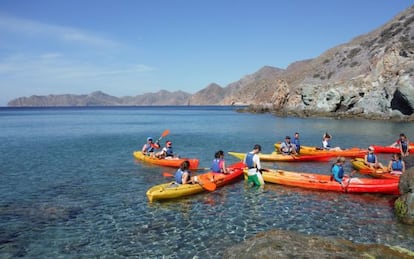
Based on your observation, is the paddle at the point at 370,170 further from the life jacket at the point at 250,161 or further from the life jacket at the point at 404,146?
the life jacket at the point at 250,161

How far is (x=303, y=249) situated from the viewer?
23.5ft

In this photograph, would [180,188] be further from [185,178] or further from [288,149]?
[288,149]

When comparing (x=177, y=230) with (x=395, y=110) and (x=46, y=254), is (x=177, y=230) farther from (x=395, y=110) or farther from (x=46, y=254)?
(x=395, y=110)

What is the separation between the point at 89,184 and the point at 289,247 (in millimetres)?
Result: 14536

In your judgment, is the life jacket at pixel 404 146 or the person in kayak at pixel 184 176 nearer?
the person in kayak at pixel 184 176

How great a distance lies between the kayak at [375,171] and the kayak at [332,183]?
66.1 inches

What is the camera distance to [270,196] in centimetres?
1634

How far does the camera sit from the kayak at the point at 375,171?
18.1 m

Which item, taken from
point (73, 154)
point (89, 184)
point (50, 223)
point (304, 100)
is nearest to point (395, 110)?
point (304, 100)

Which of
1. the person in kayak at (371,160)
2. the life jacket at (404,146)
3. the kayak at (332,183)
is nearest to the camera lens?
the kayak at (332,183)

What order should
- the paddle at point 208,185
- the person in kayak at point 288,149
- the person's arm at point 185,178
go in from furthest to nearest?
the person in kayak at point 288,149, the paddle at point 208,185, the person's arm at point 185,178

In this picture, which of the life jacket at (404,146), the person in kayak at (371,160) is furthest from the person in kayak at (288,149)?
the life jacket at (404,146)

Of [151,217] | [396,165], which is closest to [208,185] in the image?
[151,217]

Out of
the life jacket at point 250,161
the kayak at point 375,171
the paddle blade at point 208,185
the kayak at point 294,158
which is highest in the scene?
the life jacket at point 250,161
